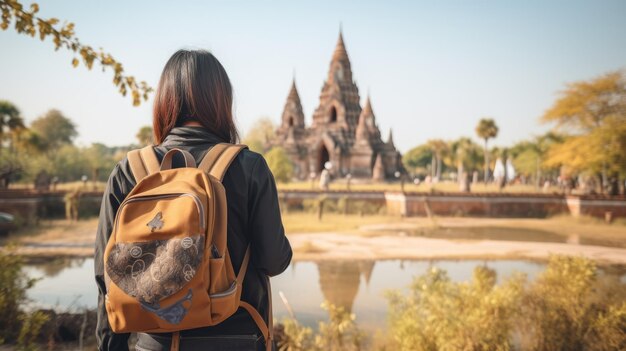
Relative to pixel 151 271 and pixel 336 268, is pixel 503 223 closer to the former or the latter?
pixel 336 268

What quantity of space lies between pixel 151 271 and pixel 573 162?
448 inches

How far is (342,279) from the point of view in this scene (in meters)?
9.30

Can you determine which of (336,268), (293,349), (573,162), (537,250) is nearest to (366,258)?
(336,268)

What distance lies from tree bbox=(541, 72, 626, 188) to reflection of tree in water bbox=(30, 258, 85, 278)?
11.1m

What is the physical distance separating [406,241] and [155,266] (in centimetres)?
1275

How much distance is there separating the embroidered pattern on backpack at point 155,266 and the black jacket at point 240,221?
0.73 ft

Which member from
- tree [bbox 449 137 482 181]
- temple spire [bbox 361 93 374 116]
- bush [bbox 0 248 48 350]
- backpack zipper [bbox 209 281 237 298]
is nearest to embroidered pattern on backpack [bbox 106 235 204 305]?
backpack zipper [bbox 209 281 237 298]

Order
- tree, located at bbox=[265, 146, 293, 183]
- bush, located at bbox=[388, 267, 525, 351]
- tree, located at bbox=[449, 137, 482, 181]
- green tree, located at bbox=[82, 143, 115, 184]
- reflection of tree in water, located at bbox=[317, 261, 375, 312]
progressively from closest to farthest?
bush, located at bbox=[388, 267, 525, 351] → reflection of tree in water, located at bbox=[317, 261, 375, 312] → tree, located at bbox=[265, 146, 293, 183] → green tree, located at bbox=[82, 143, 115, 184] → tree, located at bbox=[449, 137, 482, 181]

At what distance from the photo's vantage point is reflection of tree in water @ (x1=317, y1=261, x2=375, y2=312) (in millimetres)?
8036

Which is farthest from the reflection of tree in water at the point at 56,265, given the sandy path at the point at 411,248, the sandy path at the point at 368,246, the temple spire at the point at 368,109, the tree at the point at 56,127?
the tree at the point at 56,127

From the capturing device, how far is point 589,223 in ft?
42.0

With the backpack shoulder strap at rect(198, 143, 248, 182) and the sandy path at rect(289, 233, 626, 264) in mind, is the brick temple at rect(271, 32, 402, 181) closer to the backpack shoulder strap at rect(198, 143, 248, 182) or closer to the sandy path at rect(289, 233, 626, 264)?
the sandy path at rect(289, 233, 626, 264)

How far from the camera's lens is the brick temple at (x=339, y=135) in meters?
35.7

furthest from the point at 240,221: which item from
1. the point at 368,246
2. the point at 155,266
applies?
the point at 368,246
